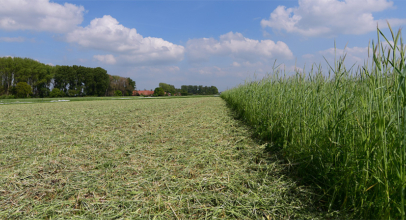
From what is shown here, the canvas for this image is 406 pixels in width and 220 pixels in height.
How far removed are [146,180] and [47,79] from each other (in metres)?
49.9

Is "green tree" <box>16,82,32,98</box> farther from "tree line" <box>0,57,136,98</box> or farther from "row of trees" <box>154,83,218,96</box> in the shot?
"row of trees" <box>154,83,218,96</box>

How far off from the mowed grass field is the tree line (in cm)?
4255

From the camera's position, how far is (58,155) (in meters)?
2.74

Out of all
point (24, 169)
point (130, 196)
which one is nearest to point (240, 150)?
point (130, 196)

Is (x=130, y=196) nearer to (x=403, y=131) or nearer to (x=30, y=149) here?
(x=403, y=131)

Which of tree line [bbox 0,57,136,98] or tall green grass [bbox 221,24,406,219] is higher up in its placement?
tree line [bbox 0,57,136,98]

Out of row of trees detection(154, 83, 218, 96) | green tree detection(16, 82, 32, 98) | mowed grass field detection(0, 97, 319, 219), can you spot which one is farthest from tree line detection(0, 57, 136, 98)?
mowed grass field detection(0, 97, 319, 219)

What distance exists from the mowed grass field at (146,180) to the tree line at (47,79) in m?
42.5

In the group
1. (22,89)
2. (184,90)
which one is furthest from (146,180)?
(184,90)

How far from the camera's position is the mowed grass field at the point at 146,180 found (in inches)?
61.4

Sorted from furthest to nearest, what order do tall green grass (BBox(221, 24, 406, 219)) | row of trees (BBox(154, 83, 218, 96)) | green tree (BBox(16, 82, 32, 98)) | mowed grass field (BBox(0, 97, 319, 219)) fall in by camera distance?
row of trees (BBox(154, 83, 218, 96)) → green tree (BBox(16, 82, 32, 98)) → mowed grass field (BBox(0, 97, 319, 219)) → tall green grass (BBox(221, 24, 406, 219))

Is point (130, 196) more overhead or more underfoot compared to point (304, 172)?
more underfoot

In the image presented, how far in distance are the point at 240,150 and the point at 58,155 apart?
236 centimetres

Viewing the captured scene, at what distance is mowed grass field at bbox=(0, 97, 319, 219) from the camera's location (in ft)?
5.11
